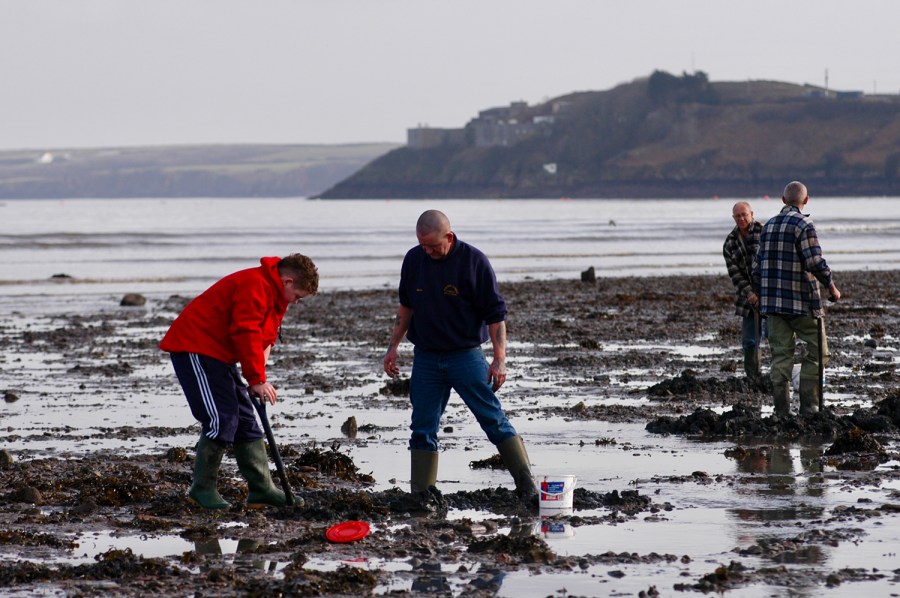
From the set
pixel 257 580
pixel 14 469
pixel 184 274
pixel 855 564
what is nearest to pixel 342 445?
pixel 14 469

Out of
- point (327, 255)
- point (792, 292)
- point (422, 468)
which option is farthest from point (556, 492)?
point (327, 255)

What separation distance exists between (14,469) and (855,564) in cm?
558

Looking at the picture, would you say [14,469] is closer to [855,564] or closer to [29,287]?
[855,564]

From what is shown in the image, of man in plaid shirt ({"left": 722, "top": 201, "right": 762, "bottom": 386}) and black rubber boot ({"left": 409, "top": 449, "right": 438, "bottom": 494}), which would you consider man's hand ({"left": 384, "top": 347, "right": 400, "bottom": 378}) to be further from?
man in plaid shirt ({"left": 722, "top": 201, "right": 762, "bottom": 386})

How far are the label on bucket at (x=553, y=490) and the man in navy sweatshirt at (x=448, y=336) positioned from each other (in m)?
0.30

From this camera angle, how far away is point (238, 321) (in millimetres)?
7621

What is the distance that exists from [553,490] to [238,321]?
2016 mm

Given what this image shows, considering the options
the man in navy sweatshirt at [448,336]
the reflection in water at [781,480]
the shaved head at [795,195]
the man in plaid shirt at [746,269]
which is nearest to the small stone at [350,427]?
the man in navy sweatshirt at [448,336]

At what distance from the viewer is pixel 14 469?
9.41 meters

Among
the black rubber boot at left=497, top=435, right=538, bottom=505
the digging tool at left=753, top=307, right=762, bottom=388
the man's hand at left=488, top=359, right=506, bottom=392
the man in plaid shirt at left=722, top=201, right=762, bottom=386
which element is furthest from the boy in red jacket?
the digging tool at left=753, top=307, right=762, bottom=388

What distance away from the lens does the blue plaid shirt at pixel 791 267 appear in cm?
1106

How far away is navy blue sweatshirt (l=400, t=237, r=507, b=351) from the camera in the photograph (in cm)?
796

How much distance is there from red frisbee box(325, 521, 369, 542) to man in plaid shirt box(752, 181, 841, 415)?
5.03 metres

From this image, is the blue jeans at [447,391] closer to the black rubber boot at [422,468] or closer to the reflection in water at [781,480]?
the black rubber boot at [422,468]
